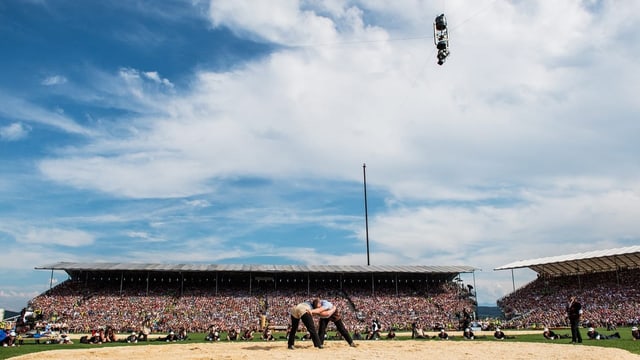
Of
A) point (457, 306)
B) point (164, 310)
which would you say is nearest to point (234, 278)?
point (164, 310)

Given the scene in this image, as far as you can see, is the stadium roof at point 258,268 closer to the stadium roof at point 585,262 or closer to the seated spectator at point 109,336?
the stadium roof at point 585,262

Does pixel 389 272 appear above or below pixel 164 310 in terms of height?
above

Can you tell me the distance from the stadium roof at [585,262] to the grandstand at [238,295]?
8433 mm

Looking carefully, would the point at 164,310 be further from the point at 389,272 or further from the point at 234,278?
the point at 389,272

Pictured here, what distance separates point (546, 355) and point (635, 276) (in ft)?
148

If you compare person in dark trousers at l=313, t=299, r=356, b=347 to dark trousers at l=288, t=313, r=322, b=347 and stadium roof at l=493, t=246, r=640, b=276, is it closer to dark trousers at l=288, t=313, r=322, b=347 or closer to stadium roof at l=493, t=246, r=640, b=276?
dark trousers at l=288, t=313, r=322, b=347

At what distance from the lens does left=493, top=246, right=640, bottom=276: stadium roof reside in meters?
48.8

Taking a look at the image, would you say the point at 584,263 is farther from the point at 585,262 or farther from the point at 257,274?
the point at 257,274

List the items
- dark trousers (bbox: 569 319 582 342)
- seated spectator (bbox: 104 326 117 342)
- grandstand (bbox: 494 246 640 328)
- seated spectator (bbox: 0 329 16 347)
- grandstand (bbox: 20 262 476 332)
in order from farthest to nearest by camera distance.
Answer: grandstand (bbox: 20 262 476 332), grandstand (bbox: 494 246 640 328), seated spectator (bbox: 104 326 117 342), seated spectator (bbox: 0 329 16 347), dark trousers (bbox: 569 319 582 342)

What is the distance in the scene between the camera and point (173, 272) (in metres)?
55.4

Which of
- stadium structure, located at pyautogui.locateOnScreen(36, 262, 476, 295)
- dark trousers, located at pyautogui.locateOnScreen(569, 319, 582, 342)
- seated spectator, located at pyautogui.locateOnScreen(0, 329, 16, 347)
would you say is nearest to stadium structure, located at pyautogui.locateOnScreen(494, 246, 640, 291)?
stadium structure, located at pyautogui.locateOnScreen(36, 262, 476, 295)

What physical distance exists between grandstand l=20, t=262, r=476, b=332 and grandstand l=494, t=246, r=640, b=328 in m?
6.08

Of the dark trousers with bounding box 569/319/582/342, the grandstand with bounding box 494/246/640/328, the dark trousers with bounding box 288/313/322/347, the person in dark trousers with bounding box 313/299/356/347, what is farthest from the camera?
the grandstand with bounding box 494/246/640/328

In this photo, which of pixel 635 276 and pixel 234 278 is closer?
pixel 635 276
